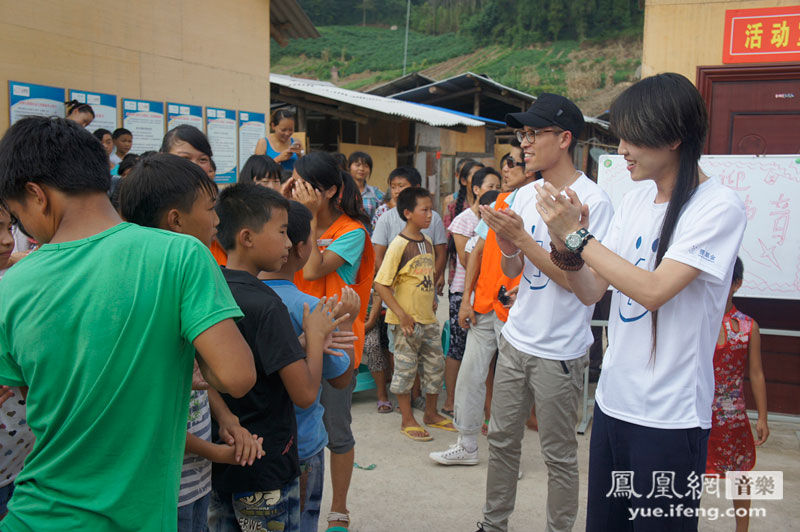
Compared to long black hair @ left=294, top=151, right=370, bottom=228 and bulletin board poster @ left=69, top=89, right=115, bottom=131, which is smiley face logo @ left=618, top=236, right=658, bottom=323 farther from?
bulletin board poster @ left=69, top=89, right=115, bottom=131

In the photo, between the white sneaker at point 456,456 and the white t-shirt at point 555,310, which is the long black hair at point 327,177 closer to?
the white t-shirt at point 555,310

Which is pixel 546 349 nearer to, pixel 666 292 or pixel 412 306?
pixel 666 292

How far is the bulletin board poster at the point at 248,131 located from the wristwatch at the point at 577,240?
21.5 ft

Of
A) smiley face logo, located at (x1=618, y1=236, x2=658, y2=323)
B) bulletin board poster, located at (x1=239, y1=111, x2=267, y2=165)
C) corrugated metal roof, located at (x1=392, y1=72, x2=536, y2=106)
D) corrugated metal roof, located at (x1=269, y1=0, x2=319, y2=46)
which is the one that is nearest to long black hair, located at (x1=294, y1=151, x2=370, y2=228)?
smiley face logo, located at (x1=618, y1=236, x2=658, y2=323)

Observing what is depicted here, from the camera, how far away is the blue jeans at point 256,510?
2.01m

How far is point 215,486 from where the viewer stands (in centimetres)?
202

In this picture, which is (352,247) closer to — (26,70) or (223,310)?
(223,310)

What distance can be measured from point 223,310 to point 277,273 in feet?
3.10

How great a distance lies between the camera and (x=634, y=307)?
1.98 m

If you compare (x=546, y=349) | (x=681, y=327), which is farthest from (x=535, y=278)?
(x=681, y=327)

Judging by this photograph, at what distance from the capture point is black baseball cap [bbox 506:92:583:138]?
2830 millimetres

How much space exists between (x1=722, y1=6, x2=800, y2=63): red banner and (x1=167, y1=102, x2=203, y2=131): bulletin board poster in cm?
523

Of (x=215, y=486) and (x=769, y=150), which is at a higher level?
(x=769, y=150)

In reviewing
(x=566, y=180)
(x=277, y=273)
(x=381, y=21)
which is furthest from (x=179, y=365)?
(x=381, y=21)
